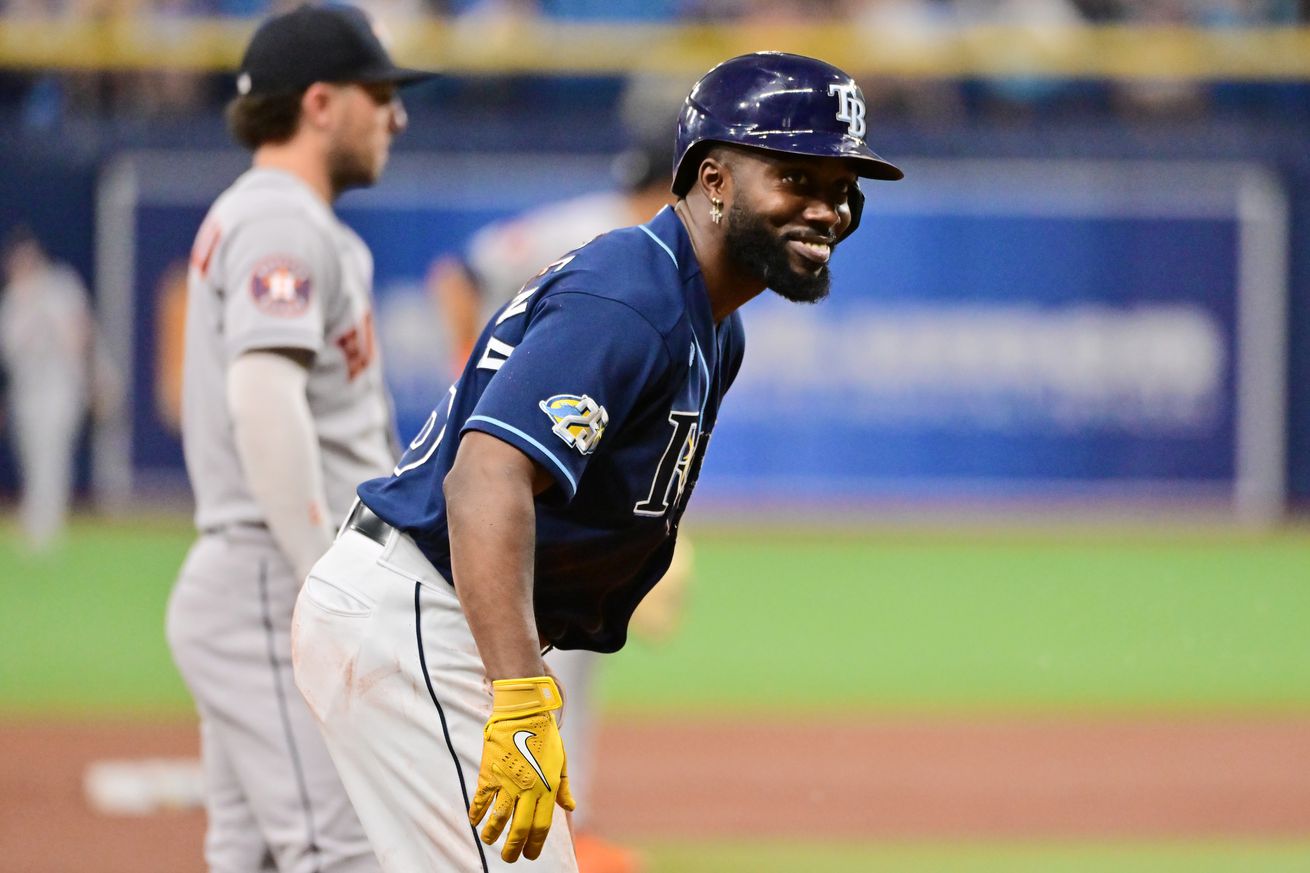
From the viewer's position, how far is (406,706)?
127 inches

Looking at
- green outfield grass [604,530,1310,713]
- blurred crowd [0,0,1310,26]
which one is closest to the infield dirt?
green outfield grass [604,530,1310,713]

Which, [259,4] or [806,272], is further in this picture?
[259,4]

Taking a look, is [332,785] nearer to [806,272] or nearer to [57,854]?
[806,272]

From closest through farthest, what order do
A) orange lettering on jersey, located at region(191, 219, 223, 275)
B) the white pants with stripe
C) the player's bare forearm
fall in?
the player's bare forearm
the white pants with stripe
orange lettering on jersey, located at region(191, 219, 223, 275)

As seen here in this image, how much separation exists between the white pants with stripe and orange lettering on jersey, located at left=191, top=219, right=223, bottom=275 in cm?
124

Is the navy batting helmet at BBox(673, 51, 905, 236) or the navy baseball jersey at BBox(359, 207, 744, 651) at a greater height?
the navy batting helmet at BBox(673, 51, 905, 236)

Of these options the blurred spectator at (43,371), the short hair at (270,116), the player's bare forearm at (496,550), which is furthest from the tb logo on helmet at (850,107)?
the blurred spectator at (43,371)

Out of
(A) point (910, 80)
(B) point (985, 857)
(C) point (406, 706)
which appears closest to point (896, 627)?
(B) point (985, 857)

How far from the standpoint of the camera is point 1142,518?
16922 mm

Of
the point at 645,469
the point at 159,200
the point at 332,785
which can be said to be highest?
the point at 159,200

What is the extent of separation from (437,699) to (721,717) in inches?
226

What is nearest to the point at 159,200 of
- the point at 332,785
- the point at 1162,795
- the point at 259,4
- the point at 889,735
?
the point at 259,4

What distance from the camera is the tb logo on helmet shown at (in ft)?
10.6

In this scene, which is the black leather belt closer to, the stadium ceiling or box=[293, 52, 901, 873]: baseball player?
box=[293, 52, 901, 873]: baseball player
